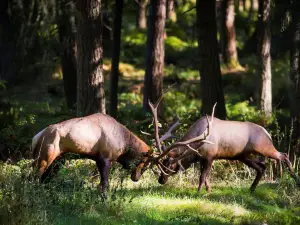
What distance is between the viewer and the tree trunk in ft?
68.2

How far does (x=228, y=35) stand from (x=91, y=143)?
21.2 meters


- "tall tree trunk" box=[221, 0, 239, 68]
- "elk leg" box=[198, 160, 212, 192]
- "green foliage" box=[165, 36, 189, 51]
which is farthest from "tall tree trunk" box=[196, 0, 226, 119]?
"green foliage" box=[165, 36, 189, 51]

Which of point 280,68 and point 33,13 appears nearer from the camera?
point 33,13

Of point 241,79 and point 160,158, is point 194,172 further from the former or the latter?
point 241,79

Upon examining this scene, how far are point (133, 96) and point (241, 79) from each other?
5.21 m

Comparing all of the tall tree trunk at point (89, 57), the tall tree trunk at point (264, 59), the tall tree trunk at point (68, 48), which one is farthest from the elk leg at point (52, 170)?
the tall tree trunk at point (264, 59)

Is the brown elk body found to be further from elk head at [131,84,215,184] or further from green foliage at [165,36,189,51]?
green foliage at [165,36,189,51]

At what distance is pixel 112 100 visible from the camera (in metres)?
19.6

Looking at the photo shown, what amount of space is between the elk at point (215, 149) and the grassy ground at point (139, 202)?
1.22 feet

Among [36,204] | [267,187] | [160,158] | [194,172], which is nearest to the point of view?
[36,204]

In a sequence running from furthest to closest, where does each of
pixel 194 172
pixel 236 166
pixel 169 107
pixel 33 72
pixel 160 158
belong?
pixel 169 107 < pixel 33 72 < pixel 236 166 < pixel 194 172 < pixel 160 158

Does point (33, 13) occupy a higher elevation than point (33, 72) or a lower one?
higher

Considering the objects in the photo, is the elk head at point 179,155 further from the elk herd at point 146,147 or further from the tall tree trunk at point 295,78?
the tall tree trunk at point 295,78

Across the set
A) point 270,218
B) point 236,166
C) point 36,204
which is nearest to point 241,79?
point 236,166
